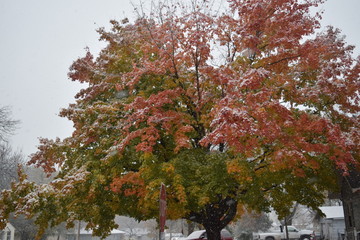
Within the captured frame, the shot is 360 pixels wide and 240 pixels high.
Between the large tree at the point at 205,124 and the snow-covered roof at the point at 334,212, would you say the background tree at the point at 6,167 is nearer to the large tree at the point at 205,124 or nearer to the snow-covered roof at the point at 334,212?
the large tree at the point at 205,124

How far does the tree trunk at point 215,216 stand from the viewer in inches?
580

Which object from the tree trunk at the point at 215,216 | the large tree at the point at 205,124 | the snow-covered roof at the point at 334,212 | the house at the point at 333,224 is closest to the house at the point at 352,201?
the large tree at the point at 205,124

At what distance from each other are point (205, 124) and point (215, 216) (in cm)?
488

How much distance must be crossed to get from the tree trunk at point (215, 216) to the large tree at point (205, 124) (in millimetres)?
404

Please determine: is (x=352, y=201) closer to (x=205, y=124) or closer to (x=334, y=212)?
(x=205, y=124)

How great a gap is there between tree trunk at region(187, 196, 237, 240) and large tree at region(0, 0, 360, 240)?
40 cm

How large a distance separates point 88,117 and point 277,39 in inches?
→ 311

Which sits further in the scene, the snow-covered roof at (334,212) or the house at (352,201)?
the snow-covered roof at (334,212)

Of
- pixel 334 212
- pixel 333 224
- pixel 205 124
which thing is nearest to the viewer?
pixel 205 124

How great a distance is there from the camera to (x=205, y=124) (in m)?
12.4

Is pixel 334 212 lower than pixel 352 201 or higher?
lower

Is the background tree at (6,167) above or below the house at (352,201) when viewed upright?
above

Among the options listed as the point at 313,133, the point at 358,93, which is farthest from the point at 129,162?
the point at 358,93

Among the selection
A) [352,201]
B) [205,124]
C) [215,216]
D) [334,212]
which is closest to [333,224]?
[334,212]
